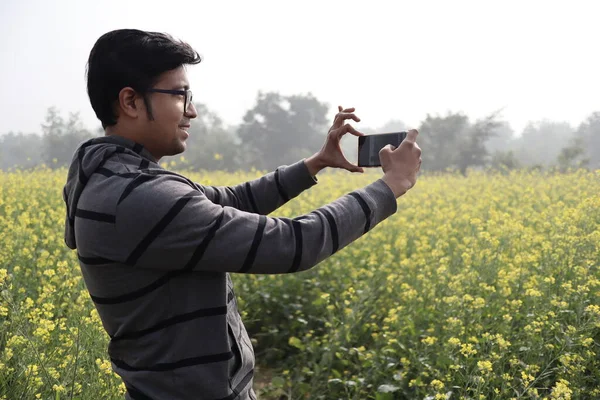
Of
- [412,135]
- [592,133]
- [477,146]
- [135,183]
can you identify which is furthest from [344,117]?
[592,133]

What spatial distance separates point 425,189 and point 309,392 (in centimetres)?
572

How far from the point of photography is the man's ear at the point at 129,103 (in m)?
1.12

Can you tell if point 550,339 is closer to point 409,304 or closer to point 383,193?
point 409,304

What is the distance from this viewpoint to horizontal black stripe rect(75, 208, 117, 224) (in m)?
1.01

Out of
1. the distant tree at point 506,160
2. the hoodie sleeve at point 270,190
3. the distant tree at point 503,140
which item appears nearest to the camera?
the hoodie sleeve at point 270,190

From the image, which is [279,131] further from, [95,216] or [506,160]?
[95,216]

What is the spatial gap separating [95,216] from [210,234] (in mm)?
233

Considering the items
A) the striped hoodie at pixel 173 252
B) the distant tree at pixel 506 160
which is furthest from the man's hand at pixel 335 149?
the distant tree at pixel 506 160

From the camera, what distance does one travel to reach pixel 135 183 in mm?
1014

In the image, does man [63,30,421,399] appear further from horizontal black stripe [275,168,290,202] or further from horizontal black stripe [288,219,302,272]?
horizontal black stripe [275,168,290,202]

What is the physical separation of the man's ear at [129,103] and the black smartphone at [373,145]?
625mm

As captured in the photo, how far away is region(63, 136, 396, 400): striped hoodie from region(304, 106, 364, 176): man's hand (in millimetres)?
457

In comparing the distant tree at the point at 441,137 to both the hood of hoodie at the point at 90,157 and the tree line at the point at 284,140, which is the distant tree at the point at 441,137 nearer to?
the tree line at the point at 284,140

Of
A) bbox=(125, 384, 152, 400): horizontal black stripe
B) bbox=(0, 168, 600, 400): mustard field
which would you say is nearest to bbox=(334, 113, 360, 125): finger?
bbox=(125, 384, 152, 400): horizontal black stripe
